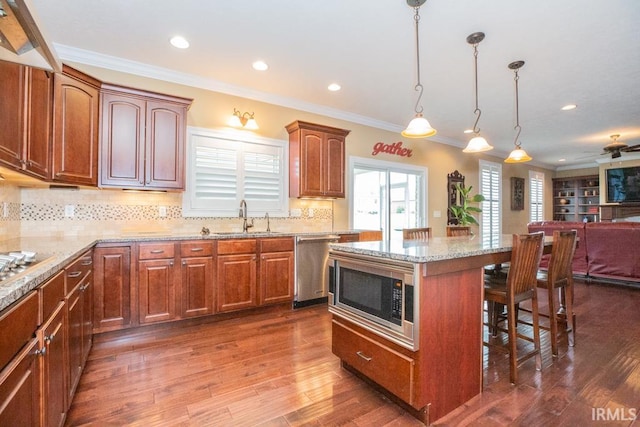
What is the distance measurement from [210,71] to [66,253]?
8.38 feet

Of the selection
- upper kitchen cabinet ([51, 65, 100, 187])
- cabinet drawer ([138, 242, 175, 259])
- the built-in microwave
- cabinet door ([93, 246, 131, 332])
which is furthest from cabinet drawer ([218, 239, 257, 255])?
the built-in microwave

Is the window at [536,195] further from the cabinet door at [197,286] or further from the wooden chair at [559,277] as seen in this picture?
the cabinet door at [197,286]

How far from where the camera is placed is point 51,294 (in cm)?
140

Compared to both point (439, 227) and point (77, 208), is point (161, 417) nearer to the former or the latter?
point (77, 208)

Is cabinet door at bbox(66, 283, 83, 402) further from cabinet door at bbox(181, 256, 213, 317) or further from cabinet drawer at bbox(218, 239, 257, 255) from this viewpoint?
cabinet drawer at bbox(218, 239, 257, 255)

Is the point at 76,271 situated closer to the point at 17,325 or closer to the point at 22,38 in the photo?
the point at 17,325

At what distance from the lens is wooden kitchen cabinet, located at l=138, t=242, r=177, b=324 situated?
2.95m

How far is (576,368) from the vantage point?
7.74 ft

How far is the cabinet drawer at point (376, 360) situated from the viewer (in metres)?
1.77

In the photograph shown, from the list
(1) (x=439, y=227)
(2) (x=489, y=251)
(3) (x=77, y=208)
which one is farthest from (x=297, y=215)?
(1) (x=439, y=227)

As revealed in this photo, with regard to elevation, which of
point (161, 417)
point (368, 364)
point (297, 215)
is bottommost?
point (161, 417)

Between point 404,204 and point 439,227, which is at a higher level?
point 404,204

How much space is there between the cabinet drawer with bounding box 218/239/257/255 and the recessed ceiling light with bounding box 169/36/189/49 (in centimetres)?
196

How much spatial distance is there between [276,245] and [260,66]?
2013mm
